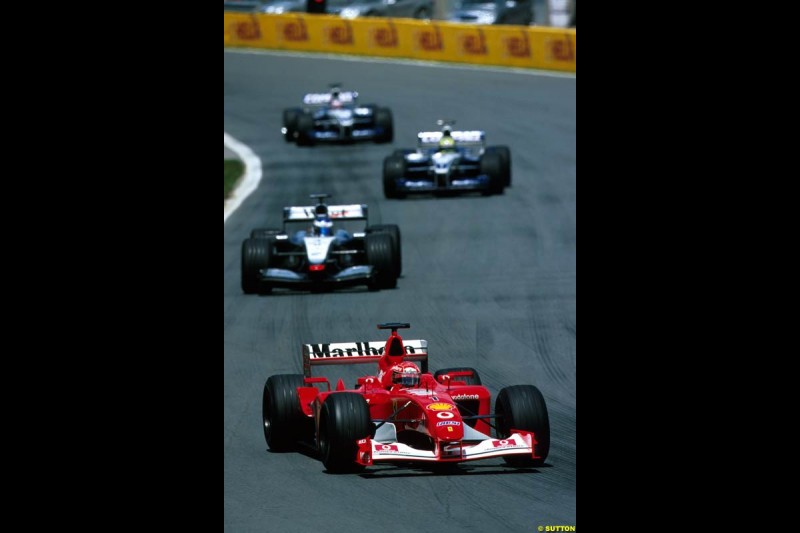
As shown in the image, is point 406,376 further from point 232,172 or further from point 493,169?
point 232,172

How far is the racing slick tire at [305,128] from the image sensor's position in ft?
130

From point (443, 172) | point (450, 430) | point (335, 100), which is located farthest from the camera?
point (335, 100)

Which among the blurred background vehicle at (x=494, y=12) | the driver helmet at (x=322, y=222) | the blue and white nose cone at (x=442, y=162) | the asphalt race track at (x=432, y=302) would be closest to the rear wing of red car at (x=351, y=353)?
the asphalt race track at (x=432, y=302)

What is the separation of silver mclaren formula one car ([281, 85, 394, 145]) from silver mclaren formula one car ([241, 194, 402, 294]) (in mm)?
16082

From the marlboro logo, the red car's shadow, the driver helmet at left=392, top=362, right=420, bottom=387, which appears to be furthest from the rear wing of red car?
the marlboro logo

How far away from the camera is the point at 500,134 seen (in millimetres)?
40750

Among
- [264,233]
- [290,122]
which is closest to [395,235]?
[264,233]

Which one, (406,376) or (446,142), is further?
(446,142)

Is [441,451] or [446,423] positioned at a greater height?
[446,423]

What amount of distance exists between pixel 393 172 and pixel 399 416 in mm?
18224

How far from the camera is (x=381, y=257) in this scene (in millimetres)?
22609

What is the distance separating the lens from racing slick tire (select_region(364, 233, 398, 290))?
22.6 meters
